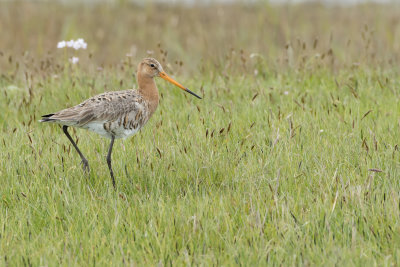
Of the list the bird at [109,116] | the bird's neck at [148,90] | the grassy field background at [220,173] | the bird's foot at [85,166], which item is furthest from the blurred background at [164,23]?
the bird's foot at [85,166]

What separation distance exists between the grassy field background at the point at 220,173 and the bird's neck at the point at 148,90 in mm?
210

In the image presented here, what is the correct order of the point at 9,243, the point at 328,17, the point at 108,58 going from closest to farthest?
the point at 9,243, the point at 108,58, the point at 328,17

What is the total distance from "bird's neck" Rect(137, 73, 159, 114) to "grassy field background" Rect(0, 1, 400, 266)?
0.69ft

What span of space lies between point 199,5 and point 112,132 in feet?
37.8

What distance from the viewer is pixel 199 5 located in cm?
1634

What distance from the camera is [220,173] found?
506 cm

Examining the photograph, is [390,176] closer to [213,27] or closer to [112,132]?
[112,132]

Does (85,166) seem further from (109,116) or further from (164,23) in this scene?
(164,23)

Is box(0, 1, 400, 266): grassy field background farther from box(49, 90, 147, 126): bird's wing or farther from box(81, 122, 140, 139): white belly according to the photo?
box(49, 90, 147, 126): bird's wing

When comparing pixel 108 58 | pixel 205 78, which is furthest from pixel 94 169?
→ pixel 108 58

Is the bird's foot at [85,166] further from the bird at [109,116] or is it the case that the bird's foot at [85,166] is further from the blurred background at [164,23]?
the blurred background at [164,23]

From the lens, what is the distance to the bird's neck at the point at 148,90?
18.8 feet

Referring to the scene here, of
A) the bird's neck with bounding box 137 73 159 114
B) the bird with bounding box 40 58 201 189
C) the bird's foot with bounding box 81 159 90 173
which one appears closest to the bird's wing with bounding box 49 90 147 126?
the bird with bounding box 40 58 201 189

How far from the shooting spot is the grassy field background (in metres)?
3.81
